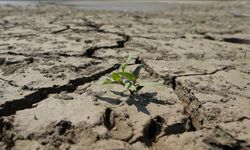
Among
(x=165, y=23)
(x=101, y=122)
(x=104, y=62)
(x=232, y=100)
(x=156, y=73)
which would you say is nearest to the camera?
(x=101, y=122)

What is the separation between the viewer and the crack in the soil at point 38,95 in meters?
1.72

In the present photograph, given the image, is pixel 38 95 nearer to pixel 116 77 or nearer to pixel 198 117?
pixel 116 77

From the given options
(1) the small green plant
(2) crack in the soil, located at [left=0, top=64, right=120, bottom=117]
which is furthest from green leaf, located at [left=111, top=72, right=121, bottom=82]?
(2) crack in the soil, located at [left=0, top=64, right=120, bottom=117]

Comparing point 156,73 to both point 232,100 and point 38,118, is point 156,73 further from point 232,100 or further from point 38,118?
point 38,118

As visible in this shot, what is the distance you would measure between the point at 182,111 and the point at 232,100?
0.94 feet

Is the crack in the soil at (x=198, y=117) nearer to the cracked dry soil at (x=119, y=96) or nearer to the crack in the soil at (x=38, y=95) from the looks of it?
the cracked dry soil at (x=119, y=96)

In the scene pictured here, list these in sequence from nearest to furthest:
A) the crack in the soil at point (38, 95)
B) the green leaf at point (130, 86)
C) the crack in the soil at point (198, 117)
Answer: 1. the crack in the soil at point (198, 117)
2. the crack in the soil at point (38, 95)
3. the green leaf at point (130, 86)

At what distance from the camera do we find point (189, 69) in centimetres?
240

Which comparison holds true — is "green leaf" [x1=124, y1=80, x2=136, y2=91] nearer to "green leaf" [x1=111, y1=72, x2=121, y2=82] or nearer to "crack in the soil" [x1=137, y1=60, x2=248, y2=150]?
"green leaf" [x1=111, y1=72, x2=121, y2=82]

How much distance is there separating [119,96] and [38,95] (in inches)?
15.6

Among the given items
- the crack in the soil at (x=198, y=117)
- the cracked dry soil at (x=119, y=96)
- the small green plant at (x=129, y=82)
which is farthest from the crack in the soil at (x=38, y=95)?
the crack in the soil at (x=198, y=117)

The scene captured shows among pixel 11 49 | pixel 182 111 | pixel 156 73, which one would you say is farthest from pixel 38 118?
pixel 11 49

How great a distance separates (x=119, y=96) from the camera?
6.08 feet

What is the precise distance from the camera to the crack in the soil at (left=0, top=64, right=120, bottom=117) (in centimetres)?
172
